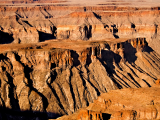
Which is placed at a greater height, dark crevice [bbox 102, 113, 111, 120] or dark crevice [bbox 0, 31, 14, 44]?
dark crevice [bbox 0, 31, 14, 44]

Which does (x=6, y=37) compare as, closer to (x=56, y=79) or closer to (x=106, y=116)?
(x=56, y=79)

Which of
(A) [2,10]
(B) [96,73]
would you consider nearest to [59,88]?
(B) [96,73]

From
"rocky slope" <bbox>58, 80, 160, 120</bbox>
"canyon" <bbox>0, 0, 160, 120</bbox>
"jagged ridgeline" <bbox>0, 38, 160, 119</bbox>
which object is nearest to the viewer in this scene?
"rocky slope" <bbox>58, 80, 160, 120</bbox>

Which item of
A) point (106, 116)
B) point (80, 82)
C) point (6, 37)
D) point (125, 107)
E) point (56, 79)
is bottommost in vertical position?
point (80, 82)

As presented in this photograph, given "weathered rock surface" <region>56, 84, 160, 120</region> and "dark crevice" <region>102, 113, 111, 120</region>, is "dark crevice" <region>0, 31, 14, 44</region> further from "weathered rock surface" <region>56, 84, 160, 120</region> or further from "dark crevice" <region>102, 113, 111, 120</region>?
"dark crevice" <region>102, 113, 111, 120</region>

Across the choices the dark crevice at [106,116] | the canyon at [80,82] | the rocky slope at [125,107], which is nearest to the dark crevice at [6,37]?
the canyon at [80,82]

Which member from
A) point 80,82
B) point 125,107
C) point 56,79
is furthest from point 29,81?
point 125,107

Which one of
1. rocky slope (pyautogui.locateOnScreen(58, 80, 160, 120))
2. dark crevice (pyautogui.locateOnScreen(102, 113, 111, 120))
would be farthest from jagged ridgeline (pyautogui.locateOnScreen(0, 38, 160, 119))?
dark crevice (pyautogui.locateOnScreen(102, 113, 111, 120))

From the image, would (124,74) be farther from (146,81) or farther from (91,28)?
(91,28)

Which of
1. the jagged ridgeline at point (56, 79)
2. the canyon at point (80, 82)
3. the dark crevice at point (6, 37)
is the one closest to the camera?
the canyon at point (80, 82)

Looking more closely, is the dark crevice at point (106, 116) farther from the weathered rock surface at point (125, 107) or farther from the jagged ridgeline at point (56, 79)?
the jagged ridgeline at point (56, 79)

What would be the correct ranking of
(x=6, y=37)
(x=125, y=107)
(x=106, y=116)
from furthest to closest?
1. (x=6, y=37)
2. (x=125, y=107)
3. (x=106, y=116)
